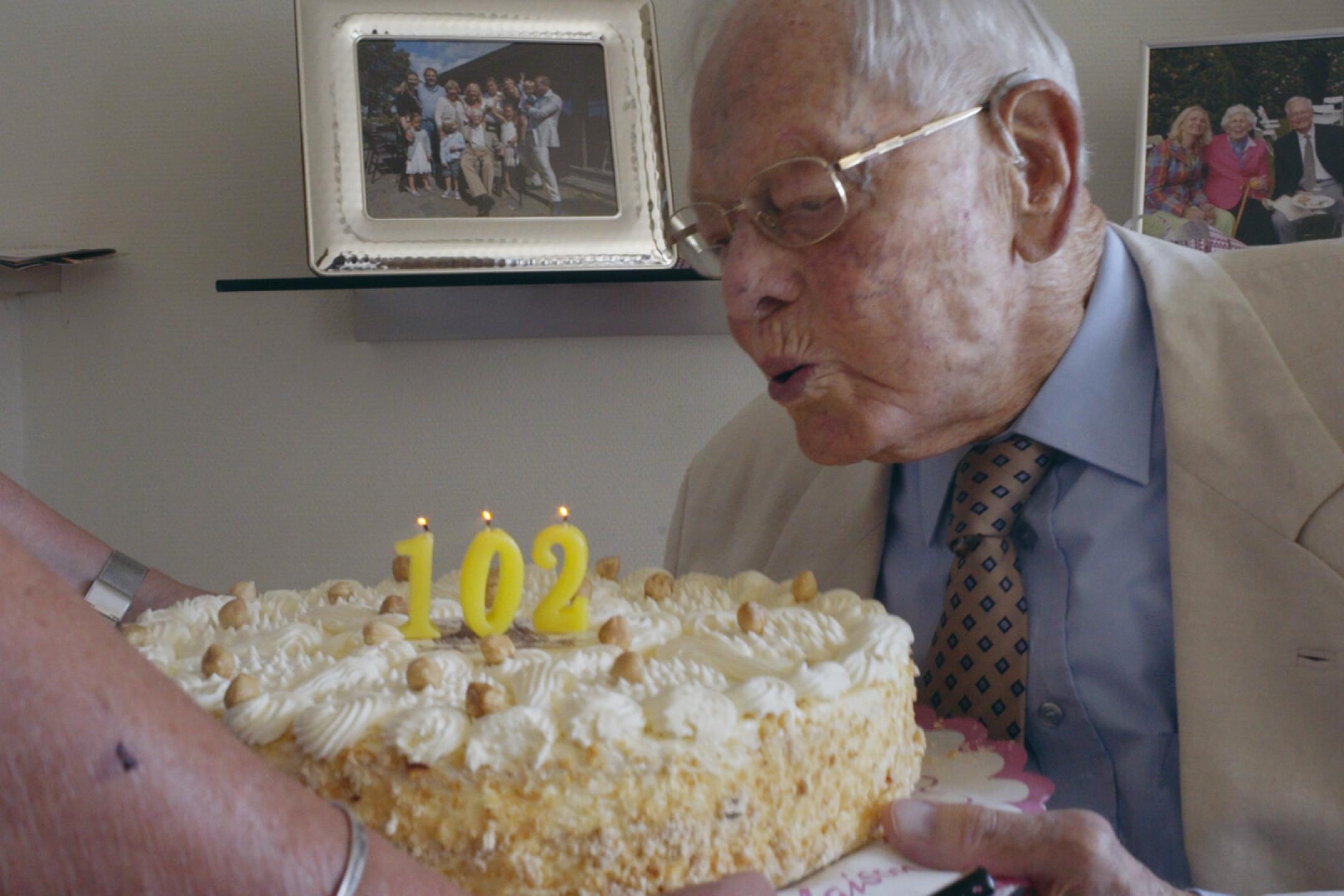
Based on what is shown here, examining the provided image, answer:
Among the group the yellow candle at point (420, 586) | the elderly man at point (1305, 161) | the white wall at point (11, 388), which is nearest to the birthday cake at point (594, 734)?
the yellow candle at point (420, 586)

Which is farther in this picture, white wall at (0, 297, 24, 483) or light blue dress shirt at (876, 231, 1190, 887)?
white wall at (0, 297, 24, 483)

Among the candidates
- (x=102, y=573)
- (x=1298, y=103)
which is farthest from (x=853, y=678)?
(x=1298, y=103)

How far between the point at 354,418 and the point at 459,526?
12.7 inches

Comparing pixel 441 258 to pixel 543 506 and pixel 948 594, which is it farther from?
pixel 948 594

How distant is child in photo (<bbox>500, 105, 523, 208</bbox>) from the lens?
2.29m

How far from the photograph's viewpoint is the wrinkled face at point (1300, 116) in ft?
7.49

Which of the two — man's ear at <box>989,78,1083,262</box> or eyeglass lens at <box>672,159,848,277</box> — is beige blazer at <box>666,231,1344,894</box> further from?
eyeglass lens at <box>672,159,848,277</box>

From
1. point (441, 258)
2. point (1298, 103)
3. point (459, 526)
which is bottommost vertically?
point (459, 526)

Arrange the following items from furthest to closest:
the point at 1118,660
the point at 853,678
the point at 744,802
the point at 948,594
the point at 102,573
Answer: the point at 102,573 → the point at 948,594 → the point at 1118,660 → the point at 853,678 → the point at 744,802

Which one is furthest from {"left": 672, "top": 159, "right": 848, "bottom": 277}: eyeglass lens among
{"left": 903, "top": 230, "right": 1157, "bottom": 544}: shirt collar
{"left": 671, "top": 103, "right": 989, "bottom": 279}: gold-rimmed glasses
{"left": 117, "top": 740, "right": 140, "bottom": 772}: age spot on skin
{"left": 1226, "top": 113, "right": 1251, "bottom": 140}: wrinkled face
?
{"left": 1226, "top": 113, "right": 1251, "bottom": 140}: wrinkled face

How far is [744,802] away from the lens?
0.97 m

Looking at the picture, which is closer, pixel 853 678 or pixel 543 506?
pixel 853 678

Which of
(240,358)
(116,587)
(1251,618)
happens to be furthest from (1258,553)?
(240,358)

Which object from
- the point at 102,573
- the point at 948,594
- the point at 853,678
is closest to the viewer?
the point at 853,678
